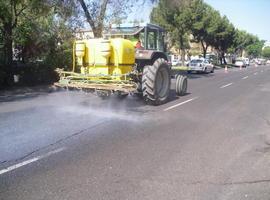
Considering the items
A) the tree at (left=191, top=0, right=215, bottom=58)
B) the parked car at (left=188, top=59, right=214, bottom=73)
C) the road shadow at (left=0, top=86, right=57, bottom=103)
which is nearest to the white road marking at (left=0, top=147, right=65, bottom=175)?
the road shadow at (left=0, top=86, right=57, bottom=103)

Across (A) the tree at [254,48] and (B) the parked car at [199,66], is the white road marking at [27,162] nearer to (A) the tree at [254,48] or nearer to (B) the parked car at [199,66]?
(B) the parked car at [199,66]

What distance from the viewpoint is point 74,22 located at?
76.6ft

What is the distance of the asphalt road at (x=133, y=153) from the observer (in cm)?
484

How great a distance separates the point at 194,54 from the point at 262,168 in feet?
250

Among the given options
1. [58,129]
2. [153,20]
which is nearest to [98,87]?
[58,129]

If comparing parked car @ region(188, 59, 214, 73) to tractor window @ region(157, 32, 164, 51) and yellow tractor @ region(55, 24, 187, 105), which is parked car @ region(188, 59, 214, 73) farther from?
yellow tractor @ region(55, 24, 187, 105)

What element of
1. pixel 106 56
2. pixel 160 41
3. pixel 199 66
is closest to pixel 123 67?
pixel 106 56

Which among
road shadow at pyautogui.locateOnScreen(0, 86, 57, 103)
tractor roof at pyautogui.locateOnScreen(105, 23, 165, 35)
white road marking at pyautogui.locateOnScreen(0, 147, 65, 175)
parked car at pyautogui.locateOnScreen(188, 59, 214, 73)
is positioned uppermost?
tractor roof at pyautogui.locateOnScreen(105, 23, 165, 35)

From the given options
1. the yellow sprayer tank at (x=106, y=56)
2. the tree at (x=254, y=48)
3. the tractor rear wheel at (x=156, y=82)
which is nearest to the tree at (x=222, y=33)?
the tractor rear wheel at (x=156, y=82)

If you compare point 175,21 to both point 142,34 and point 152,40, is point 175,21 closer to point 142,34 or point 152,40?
point 152,40

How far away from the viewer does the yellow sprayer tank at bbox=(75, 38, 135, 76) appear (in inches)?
447

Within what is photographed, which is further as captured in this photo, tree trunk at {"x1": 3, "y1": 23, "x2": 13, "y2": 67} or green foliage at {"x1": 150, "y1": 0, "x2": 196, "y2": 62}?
green foliage at {"x1": 150, "y1": 0, "x2": 196, "y2": 62}

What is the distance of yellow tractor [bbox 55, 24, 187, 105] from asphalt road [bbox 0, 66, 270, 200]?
627 millimetres

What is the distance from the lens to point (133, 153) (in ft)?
21.1
